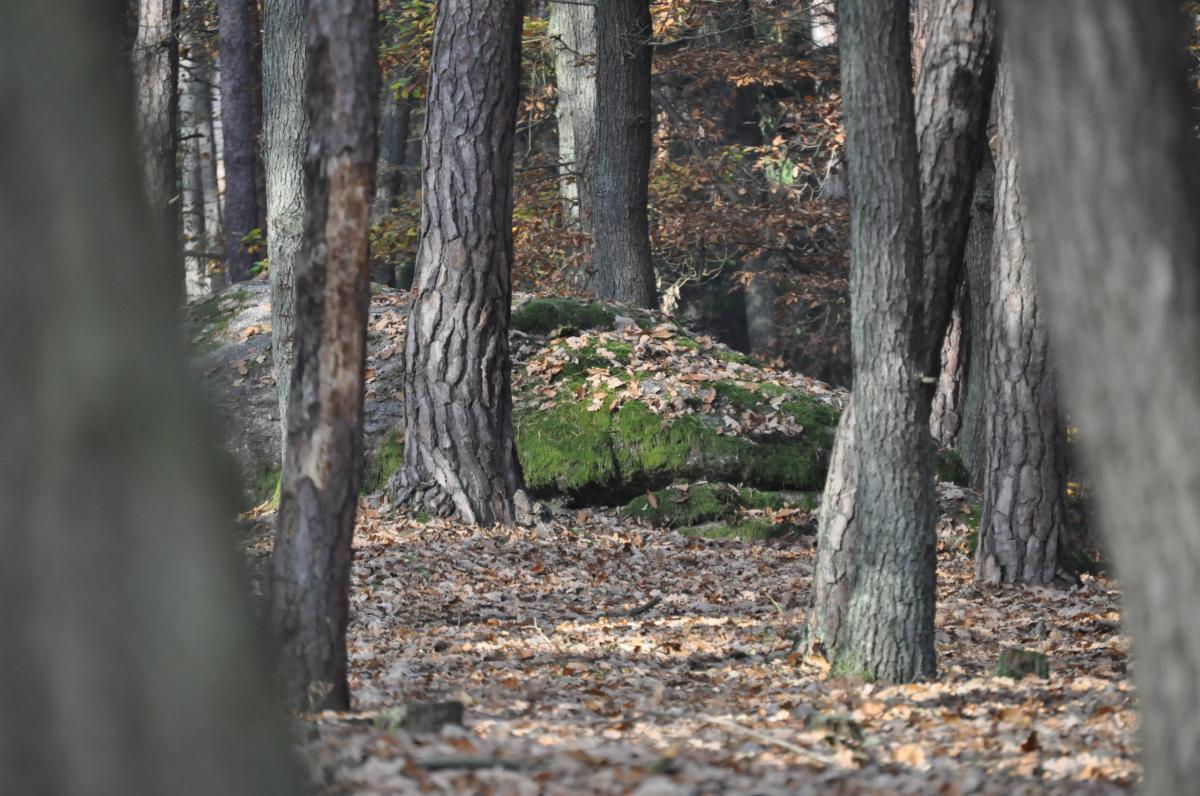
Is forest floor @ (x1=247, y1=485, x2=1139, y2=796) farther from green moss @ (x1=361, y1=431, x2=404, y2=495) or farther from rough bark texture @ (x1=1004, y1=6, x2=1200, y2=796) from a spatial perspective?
rough bark texture @ (x1=1004, y1=6, x2=1200, y2=796)

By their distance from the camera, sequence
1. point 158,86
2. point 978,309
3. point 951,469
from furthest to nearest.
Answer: point 158,86
point 978,309
point 951,469

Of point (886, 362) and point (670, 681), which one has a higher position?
point (886, 362)

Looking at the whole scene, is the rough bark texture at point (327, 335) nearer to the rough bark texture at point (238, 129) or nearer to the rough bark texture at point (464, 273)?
the rough bark texture at point (464, 273)

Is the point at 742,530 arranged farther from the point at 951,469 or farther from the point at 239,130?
the point at 239,130

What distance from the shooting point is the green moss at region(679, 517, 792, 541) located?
10.6m

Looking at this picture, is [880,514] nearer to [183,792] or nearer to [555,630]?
[555,630]

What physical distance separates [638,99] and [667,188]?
5555mm

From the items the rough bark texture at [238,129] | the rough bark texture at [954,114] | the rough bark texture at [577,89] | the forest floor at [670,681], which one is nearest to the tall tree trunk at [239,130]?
the rough bark texture at [238,129]

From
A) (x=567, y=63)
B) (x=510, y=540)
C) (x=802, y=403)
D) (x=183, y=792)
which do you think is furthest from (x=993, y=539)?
(x=567, y=63)

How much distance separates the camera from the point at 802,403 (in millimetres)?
12000

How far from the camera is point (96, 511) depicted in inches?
114

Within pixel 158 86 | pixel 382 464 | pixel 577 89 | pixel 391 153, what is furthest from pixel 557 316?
pixel 391 153

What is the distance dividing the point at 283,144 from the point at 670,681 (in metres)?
6.38

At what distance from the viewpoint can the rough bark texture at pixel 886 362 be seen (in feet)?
20.0
